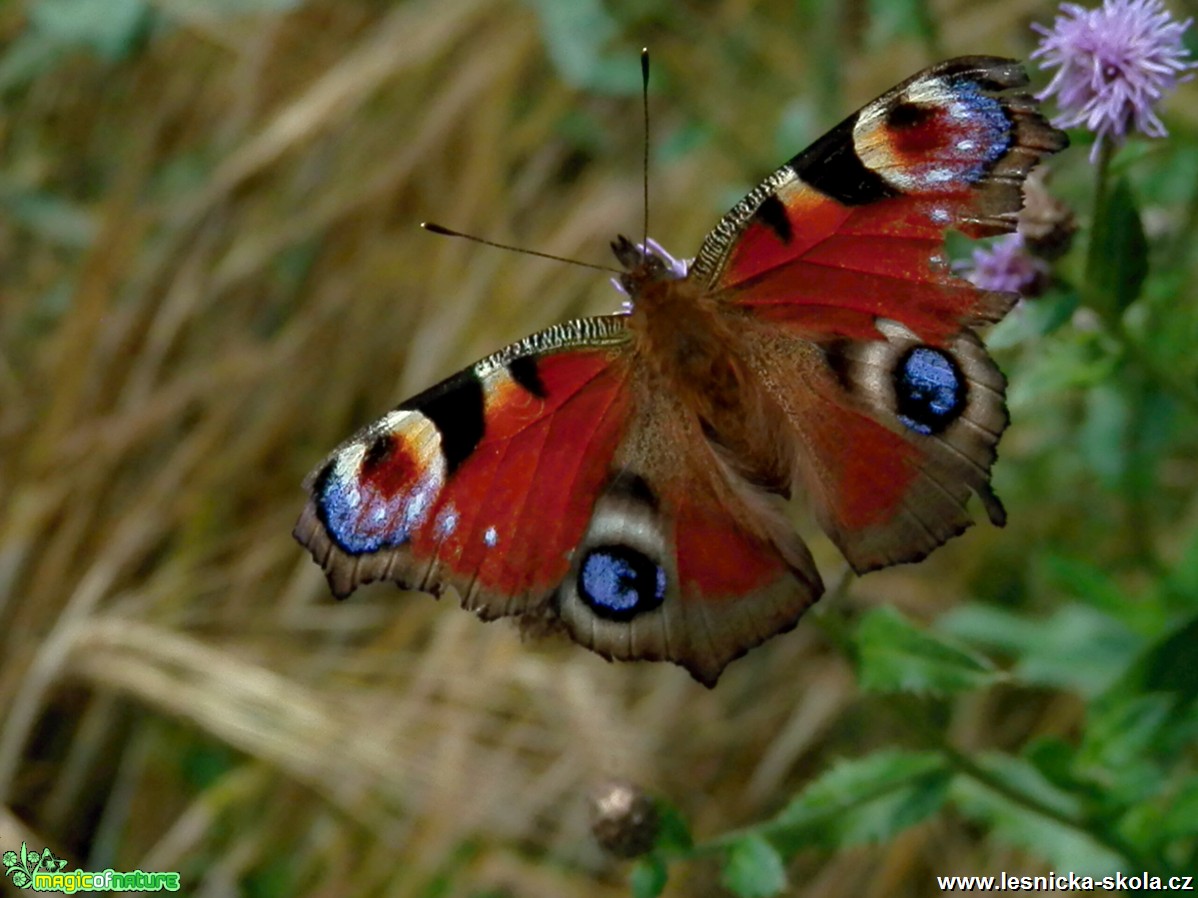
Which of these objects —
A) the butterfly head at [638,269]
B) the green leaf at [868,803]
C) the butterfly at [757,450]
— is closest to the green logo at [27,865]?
the butterfly at [757,450]

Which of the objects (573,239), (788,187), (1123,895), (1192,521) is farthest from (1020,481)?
(788,187)

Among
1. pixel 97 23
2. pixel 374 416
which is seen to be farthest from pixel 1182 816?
pixel 97 23

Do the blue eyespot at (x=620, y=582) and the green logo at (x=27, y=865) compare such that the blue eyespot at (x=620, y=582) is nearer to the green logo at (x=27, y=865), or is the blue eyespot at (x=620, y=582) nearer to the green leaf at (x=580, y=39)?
the green leaf at (x=580, y=39)

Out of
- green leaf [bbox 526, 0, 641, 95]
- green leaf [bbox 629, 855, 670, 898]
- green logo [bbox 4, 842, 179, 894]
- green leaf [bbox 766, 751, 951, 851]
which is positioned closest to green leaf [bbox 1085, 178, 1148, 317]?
green leaf [bbox 766, 751, 951, 851]

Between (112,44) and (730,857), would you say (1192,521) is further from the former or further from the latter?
(112,44)

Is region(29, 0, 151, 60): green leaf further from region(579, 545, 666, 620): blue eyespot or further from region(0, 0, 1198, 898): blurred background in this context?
region(579, 545, 666, 620): blue eyespot

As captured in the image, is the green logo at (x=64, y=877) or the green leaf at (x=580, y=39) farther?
the green leaf at (x=580, y=39)

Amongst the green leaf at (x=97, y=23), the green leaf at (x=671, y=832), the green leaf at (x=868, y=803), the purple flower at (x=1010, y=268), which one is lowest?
the green leaf at (x=671, y=832)
